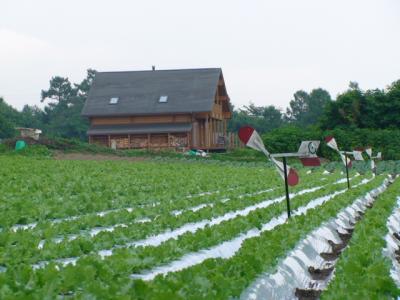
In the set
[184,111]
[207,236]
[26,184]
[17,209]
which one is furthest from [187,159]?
[207,236]

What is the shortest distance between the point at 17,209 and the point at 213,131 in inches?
1412

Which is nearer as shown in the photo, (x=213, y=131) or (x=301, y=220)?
(x=301, y=220)

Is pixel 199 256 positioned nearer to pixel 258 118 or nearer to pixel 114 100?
pixel 114 100

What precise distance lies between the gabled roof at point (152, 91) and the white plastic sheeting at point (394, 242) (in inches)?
1140

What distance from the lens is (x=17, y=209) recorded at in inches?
416

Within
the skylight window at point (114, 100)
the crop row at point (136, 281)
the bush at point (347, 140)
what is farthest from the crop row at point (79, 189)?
the skylight window at point (114, 100)

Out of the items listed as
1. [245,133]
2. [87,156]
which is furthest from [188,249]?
[87,156]

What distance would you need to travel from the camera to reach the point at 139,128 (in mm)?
42156

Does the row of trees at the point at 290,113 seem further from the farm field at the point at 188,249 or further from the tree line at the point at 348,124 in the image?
the farm field at the point at 188,249

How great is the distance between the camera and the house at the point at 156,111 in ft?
138

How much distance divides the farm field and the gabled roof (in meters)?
27.4

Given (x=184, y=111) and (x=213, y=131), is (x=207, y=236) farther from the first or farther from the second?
(x=213, y=131)

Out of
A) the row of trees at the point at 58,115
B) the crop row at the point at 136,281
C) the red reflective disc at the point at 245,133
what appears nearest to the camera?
the crop row at the point at 136,281

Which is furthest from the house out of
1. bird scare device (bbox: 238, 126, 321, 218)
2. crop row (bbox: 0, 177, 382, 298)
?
crop row (bbox: 0, 177, 382, 298)
